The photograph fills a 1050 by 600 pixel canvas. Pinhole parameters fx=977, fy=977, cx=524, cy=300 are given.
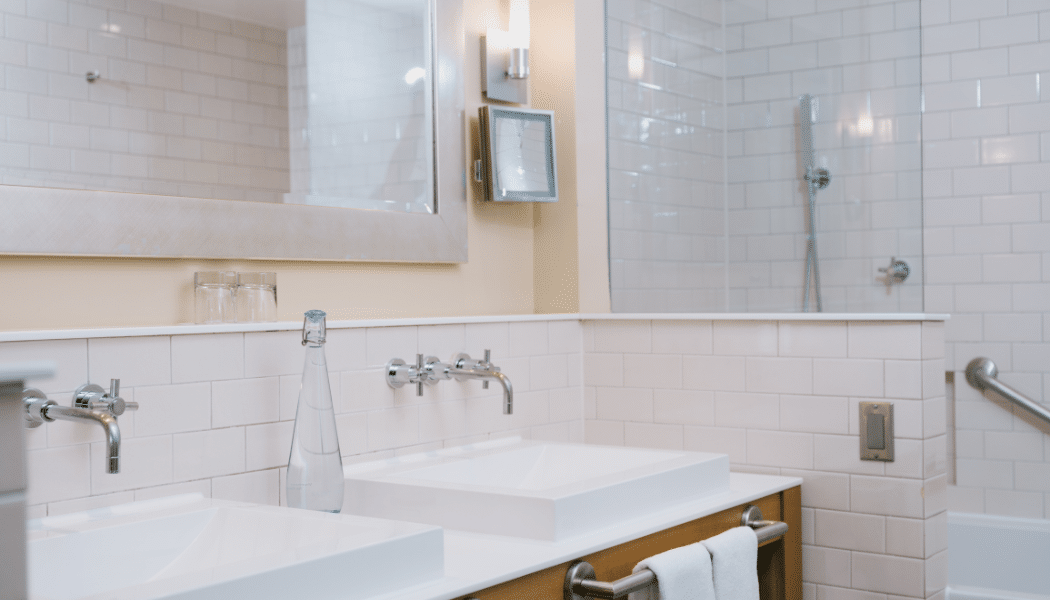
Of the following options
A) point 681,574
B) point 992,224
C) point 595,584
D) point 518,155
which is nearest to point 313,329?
point 595,584

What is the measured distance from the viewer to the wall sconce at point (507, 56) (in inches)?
97.5

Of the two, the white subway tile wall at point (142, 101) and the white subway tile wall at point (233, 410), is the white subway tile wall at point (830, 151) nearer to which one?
the white subway tile wall at point (233, 410)

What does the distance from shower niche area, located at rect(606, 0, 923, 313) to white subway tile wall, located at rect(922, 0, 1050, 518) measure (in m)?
1.31

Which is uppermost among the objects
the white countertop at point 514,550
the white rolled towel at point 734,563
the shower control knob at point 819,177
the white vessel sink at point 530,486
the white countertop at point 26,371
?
the shower control knob at point 819,177

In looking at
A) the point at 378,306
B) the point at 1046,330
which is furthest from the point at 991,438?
the point at 378,306

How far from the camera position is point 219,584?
1.10m

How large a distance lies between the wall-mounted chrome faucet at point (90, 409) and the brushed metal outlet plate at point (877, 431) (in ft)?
4.75

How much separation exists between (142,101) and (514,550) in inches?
39.7

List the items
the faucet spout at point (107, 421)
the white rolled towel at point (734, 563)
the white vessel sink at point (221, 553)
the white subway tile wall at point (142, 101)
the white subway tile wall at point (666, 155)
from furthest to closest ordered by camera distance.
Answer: the white subway tile wall at point (666, 155) < the white rolled towel at point (734, 563) < the white subway tile wall at point (142, 101) < the faucet spout at point (107, 421) < the white vessel sink at point (221, 553)

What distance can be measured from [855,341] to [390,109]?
1.15m

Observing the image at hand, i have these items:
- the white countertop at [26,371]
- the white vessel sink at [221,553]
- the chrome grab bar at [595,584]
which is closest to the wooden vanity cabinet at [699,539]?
the chrome grab bar at [595,584]

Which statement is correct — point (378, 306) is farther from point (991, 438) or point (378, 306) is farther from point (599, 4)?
point (991, 438)

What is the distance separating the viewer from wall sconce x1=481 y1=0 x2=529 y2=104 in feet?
8.13

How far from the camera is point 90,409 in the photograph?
139 cm
